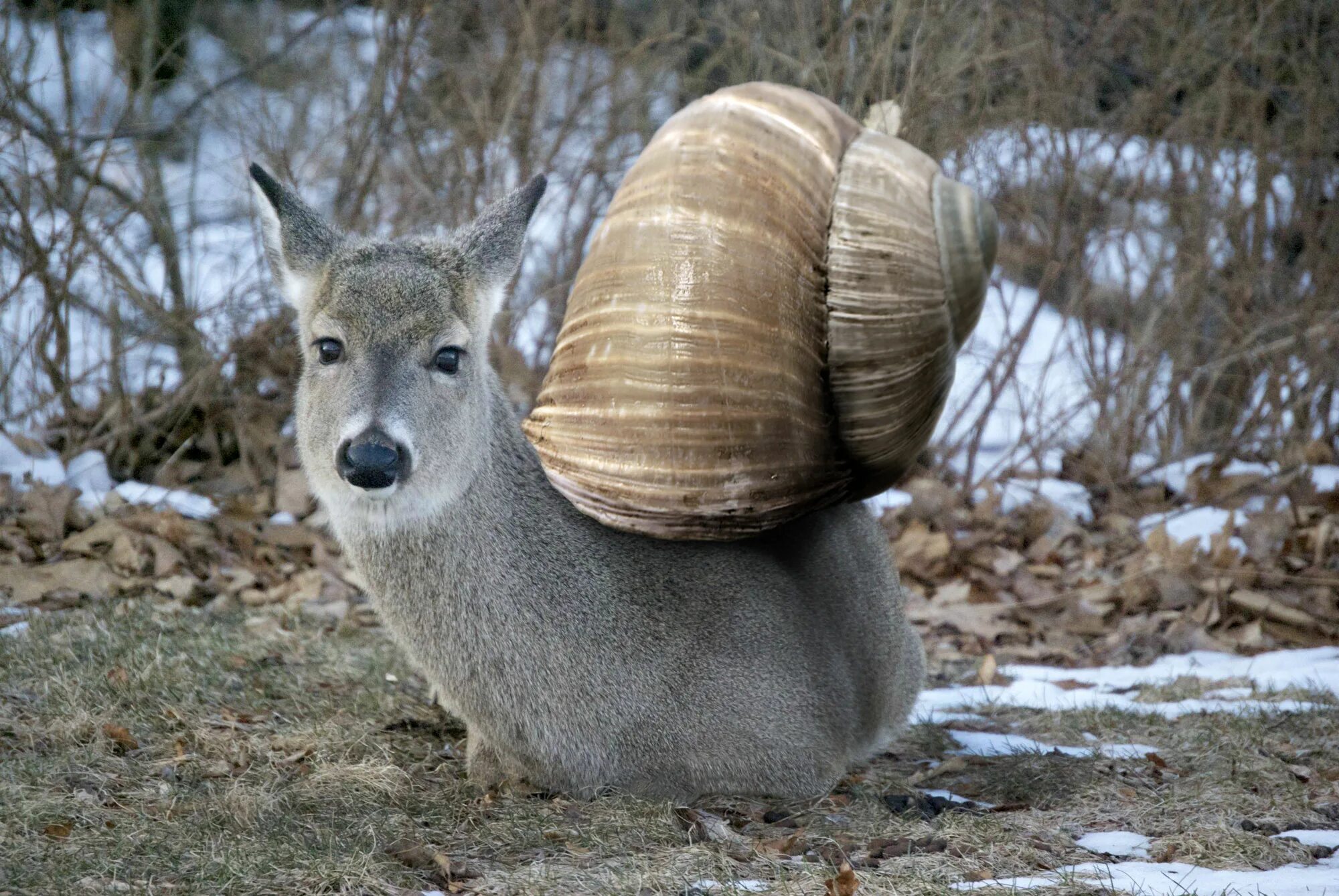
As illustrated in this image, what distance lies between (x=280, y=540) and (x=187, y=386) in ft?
3.44

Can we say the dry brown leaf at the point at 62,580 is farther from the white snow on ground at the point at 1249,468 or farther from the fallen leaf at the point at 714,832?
the white snow on ground at the point at 1249,468

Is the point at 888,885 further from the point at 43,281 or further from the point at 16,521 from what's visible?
the point at 43,281

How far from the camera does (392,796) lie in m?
3.91

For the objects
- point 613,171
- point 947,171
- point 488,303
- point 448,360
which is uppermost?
point 613,171

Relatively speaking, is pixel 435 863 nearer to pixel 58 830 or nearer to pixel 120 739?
pixel 58 830

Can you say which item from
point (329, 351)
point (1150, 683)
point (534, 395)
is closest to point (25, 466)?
point (534, 395)

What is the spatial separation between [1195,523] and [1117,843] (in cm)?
414

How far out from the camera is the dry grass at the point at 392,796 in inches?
129

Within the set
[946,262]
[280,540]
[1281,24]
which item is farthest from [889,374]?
[1281,24]

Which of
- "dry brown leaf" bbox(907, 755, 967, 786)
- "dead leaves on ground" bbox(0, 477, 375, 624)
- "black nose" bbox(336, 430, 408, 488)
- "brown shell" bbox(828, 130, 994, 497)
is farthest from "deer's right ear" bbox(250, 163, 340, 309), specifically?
"dry brown leaf" bbox(907, 755, 967, 786)

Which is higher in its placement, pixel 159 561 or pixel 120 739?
pixel 159 561

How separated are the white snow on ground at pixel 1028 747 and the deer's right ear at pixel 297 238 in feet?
8.80

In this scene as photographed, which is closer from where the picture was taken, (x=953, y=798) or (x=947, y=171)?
(x=953, y=798)

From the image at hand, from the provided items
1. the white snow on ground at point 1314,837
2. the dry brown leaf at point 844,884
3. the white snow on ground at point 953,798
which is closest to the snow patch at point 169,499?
the white snow on ground at point 953,798
